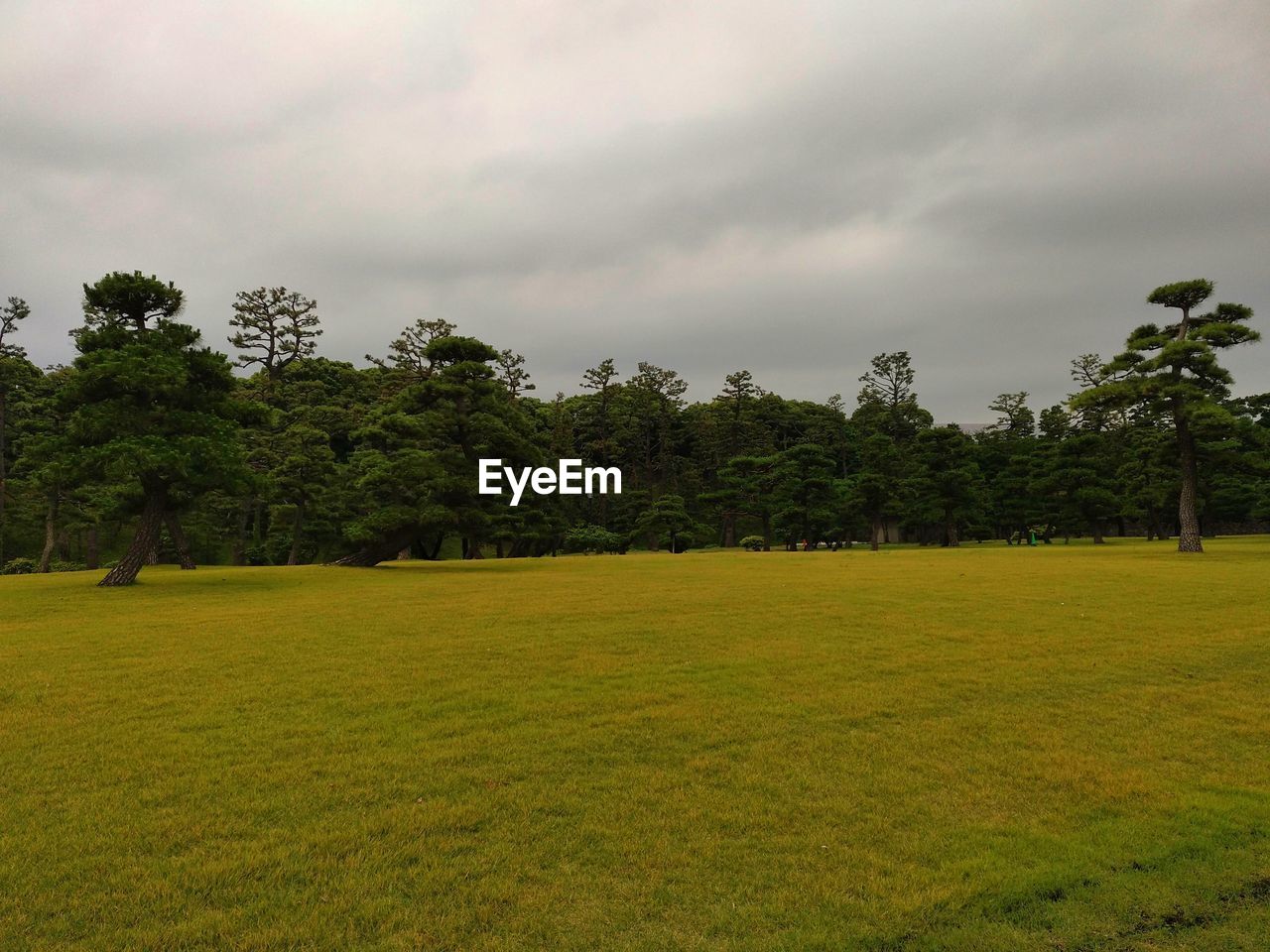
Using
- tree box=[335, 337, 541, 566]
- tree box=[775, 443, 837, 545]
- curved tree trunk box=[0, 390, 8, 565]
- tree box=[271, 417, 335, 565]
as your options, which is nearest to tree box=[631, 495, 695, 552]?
tree box=[775, 443, 837, 545]

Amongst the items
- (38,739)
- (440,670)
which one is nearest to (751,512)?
(440,670)

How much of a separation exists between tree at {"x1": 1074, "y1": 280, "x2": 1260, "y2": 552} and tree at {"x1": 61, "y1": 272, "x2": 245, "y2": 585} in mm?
32710

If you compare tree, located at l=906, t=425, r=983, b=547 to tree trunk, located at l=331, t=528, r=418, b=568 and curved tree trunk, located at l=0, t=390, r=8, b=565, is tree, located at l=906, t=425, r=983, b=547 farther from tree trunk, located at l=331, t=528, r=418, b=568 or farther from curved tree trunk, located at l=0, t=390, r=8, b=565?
curved tree trunk, located at l=0, t=390, r=8, b=565

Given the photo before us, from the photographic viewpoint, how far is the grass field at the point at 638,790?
3334 mm

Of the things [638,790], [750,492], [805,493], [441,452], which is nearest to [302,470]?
[441,452]

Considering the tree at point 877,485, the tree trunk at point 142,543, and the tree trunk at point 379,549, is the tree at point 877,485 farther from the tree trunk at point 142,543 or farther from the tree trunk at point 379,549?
the tree trunk at point 142,543

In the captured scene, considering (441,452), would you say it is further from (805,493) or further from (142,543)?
(805,493)

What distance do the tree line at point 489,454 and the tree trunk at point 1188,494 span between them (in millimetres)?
97

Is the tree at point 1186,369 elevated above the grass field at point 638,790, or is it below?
above

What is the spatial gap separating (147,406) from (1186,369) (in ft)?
129

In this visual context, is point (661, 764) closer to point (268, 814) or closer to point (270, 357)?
point (268, 814)

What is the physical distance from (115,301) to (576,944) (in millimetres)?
22585

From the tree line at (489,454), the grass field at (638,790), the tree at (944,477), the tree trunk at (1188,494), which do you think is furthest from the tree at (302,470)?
the tree trunk at (1188,494)

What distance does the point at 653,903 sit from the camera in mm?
3414
